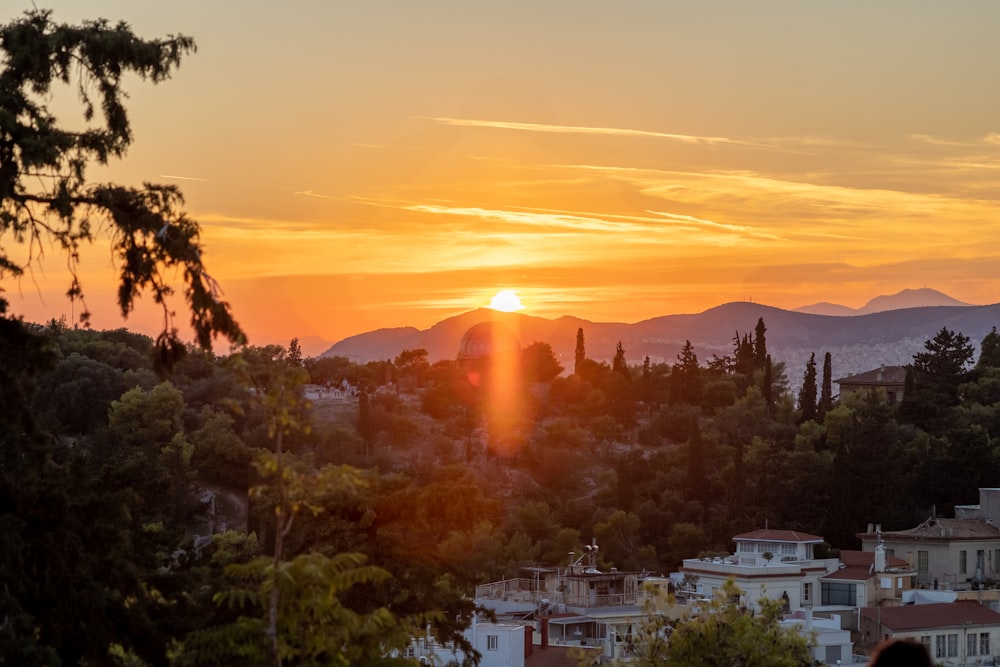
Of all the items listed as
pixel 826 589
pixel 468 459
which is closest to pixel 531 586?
pixel 826 589

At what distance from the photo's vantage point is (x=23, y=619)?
1259 cm

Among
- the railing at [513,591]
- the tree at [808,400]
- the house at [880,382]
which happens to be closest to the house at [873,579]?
the railing at [513,591]

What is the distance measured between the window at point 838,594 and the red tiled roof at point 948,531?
8509 millimetres

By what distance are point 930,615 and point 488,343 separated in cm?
5787

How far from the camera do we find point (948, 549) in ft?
198

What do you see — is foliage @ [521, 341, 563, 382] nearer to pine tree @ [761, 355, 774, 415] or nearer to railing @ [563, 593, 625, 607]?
pine tree @ [761, 355, 774, 415]

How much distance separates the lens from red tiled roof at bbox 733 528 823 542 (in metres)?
57.1

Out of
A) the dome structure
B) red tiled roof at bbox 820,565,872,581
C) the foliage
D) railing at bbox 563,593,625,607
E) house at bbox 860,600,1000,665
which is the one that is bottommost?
house at bbox 860,600,1000,665

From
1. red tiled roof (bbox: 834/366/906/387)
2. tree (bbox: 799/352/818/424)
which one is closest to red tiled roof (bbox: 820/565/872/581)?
tree (bbox: 799/352/818/424)

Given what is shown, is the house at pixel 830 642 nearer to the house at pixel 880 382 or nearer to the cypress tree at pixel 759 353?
the cypress tree at pixel 759 353

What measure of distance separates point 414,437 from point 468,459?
3.52 metres

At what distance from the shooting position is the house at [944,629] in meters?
48.6

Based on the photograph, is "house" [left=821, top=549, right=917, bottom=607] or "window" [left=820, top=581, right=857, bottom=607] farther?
"house" [left=821, top=549, right=917, bottom=607]

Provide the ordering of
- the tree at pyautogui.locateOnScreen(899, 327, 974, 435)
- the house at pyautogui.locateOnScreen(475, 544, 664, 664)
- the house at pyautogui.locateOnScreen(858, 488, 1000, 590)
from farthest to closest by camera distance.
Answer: the tree at pyautogui.locateOnScreen(899, 327, 974, 435) < the house at pyautogui.locateOnScreen(858, 488, 1000, 590) < the house at pyautogui.locateOnScreen(475, 544, 664, 664)
